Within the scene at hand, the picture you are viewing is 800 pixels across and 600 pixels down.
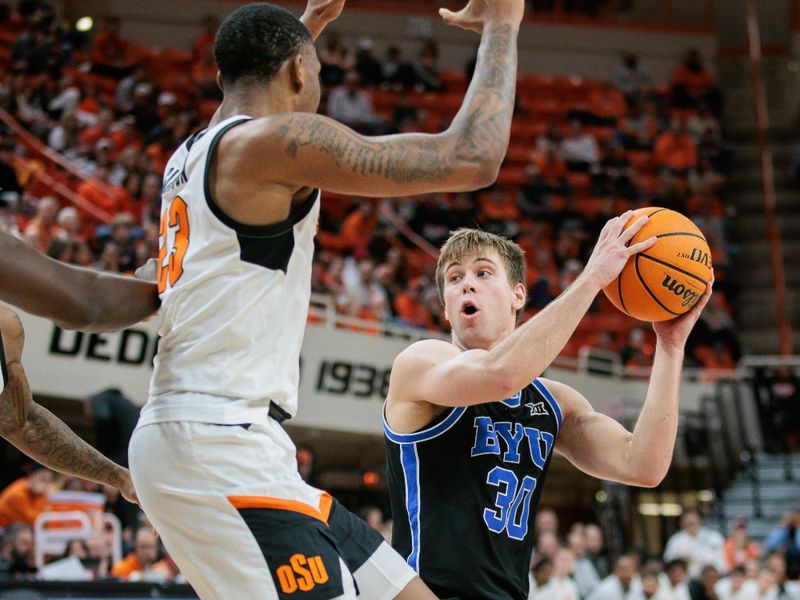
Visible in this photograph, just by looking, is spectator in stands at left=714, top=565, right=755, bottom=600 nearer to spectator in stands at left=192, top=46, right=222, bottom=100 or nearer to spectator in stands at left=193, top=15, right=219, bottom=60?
spectator in stands at left=192, top=46, right=222, bottom=100

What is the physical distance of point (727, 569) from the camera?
11.8 meters

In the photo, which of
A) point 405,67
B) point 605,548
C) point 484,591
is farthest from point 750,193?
point 484,591

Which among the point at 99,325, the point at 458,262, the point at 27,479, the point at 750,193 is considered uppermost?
the point at 750,193

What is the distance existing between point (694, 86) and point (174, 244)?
18.4 meters

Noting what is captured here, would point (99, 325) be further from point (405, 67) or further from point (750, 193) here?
point (750, 193)

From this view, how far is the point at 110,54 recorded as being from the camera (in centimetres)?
1641

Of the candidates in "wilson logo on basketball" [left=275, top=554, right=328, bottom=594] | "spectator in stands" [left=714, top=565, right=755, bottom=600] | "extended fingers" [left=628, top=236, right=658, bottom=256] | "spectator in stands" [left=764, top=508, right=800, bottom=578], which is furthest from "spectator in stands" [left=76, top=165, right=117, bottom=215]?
"wilson logo on basketball" [left=275, top=554, right=328, bottom=594]

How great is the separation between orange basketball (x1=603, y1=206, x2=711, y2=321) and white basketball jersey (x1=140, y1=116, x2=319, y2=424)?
1206 millimetres

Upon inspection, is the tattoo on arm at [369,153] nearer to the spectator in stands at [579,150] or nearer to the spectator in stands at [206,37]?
the spectator in stands at [206,37]

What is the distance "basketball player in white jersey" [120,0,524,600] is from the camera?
266 centimetres

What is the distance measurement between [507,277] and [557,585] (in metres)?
6.66

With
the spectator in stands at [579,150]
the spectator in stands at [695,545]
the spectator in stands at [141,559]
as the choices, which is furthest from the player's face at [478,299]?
the spectator in stands at [579,150]

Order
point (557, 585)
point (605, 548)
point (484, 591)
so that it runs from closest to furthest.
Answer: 1. point (484, 591)
2. point (557, 585)
3. point (605, 548)

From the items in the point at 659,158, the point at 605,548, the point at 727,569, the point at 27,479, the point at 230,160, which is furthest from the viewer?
the point at 659,158
